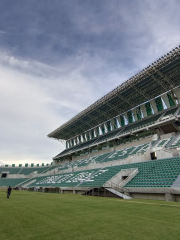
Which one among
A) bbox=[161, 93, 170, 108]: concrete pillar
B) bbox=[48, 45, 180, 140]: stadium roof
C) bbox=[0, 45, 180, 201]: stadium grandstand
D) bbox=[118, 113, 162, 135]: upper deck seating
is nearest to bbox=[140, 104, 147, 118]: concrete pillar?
bbox=[0, 45, 180, 201]: stadium grandstand

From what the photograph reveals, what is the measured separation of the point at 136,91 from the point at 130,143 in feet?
38.7

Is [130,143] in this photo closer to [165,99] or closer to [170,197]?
[165,99]

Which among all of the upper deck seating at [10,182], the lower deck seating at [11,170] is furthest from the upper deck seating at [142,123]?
the lower deck seating at [11,170]

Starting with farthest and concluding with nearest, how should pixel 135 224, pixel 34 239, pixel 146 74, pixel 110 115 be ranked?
pixel 110 115
pixel 146 74
pixel 135 224
pixel 34 239

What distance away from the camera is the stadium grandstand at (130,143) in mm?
17547

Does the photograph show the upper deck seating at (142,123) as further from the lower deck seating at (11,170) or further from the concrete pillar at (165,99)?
the lower deck seating at (11,170)

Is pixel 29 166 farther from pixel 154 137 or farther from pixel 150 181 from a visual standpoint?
pixel 150 181

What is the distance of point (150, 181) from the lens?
16.5 meters

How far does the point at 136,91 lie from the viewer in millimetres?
36969

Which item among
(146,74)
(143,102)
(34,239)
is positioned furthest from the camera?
(143,102)

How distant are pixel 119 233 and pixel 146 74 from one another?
31.1 metres

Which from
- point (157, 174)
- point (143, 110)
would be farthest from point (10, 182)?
point (157, 174)

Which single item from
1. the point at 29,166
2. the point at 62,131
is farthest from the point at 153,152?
the point at 29,166

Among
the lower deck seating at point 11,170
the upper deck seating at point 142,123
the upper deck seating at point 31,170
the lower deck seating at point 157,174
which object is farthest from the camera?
the upper deck seating at point 31,170
